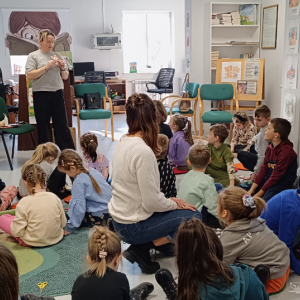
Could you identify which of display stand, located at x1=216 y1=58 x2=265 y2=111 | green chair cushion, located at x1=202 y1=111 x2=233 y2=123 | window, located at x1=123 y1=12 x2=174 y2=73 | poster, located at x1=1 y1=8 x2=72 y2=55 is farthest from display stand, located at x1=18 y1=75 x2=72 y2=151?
window, located at x1=123 y1=12 x2=174 y2=73

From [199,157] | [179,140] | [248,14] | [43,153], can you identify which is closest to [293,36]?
[179,140]

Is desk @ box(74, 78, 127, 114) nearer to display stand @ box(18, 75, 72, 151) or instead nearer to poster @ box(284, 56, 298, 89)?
display stand @ box(18, 75, 72, 151)

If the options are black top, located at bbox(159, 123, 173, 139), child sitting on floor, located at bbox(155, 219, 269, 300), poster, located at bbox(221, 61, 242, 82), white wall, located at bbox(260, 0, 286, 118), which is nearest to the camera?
child sitting on floor, located at bbox(155, 219, 269, 300)

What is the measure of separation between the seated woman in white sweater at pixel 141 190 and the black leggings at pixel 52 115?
118 inches

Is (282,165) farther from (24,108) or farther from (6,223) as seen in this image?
(24,108)

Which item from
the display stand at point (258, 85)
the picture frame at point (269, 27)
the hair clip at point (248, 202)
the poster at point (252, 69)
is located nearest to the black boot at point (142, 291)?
the hair clip at point (248, 202)

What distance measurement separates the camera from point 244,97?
6625 mm

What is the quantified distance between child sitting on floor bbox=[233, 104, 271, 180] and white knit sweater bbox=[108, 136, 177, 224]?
176 cm

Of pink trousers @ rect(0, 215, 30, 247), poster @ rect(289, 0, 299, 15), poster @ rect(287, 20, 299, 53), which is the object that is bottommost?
pink trousers @ rect(0, 215, 30, 247)

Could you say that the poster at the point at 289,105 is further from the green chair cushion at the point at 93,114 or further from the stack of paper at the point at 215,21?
the green chair cushion at the point at 93,114

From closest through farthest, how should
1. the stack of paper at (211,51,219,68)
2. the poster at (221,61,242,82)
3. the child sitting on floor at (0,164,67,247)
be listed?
the child sitting on floor at (0,164,67,247)
the poster at (221,61,242,82)
the stack of paper at (211,51,219,68)

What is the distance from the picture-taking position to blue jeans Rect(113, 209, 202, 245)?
238 centimetres

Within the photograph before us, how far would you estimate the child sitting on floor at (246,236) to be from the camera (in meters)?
2.19

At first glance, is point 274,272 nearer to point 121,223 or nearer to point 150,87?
point 121,223
